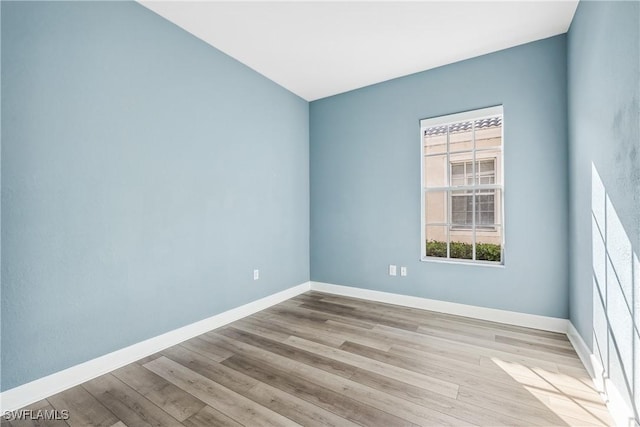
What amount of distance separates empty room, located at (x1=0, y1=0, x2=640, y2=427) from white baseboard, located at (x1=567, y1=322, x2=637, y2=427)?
0.02m

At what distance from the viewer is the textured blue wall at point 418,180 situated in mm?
2746

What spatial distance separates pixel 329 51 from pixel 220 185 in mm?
1843

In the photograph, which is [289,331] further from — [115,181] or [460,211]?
[460,211]

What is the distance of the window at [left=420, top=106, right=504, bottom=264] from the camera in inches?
136

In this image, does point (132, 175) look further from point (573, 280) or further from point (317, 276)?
point (573, 280)

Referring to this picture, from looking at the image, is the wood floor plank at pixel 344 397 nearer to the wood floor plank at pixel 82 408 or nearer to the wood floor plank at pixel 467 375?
the wood floor plank at pixel 467 375

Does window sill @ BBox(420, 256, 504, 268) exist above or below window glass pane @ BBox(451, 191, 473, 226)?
below

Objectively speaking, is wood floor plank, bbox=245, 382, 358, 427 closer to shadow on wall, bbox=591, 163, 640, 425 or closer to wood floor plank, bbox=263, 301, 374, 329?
wood floor plank, bbox=263, 301, 374, 329

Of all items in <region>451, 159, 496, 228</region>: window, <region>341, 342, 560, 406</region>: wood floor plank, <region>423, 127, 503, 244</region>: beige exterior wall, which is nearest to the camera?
<region>341, 342, 560, 406</region>: wood floor plank

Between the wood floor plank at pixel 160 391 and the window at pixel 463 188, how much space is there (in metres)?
2.79

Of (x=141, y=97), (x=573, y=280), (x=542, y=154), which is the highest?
(x=141, y=97)

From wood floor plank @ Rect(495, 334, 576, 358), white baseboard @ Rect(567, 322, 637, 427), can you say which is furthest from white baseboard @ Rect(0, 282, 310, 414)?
white baseboard @ Rect(567, 322, 637, 427)

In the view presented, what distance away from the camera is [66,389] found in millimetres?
1867

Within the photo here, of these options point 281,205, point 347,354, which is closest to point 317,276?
point 281,205
